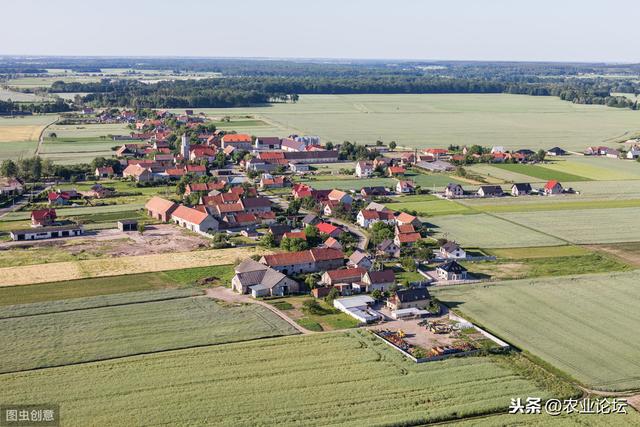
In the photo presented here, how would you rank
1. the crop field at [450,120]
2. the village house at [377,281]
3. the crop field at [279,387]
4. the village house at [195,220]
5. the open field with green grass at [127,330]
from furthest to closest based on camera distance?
the crop field at [450,120] → the village house at [195,220] → the village house at [377,281] → the open field with green grass at [127,330] → the crop field at [279,387]

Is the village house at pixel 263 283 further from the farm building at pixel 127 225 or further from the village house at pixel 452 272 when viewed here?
the farm building at pixel 127 225

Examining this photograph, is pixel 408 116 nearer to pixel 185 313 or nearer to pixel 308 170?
pixel 308 170

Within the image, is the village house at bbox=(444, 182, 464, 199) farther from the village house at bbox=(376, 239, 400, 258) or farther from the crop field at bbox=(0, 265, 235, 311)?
the crop field at bbox=(0, 265, 235, 311)

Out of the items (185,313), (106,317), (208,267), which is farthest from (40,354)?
(208,267)

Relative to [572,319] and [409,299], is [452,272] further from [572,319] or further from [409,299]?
[572,319]

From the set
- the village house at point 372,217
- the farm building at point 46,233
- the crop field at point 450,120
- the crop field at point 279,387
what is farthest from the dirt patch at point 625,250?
the crop field at point 450,120

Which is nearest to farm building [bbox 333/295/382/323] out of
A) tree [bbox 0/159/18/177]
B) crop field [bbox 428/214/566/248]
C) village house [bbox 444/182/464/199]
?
crop field [bbox 428/214/566/248]
